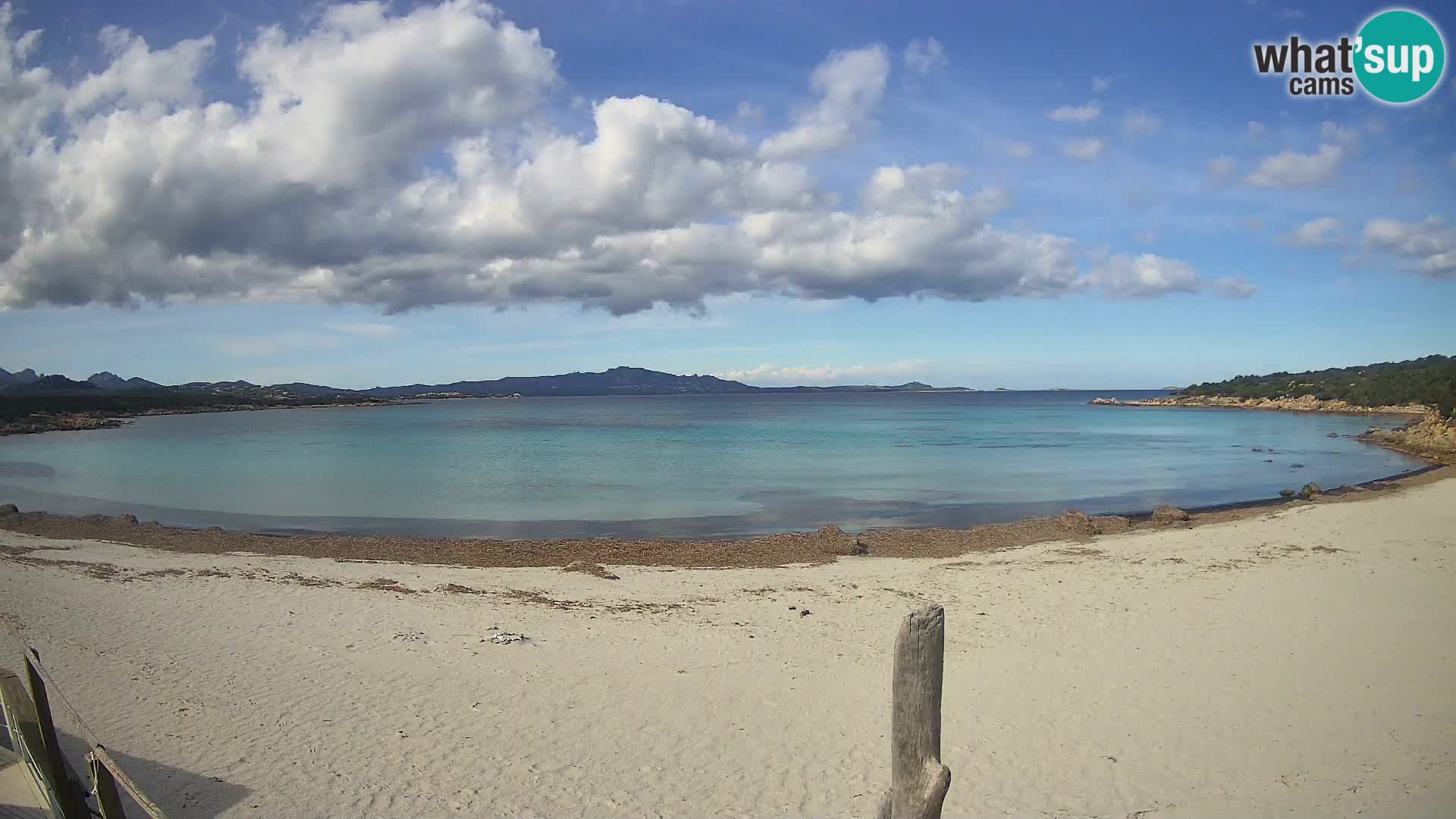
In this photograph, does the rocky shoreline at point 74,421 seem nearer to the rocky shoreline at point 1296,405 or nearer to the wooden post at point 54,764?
the wooden post at point 54,764

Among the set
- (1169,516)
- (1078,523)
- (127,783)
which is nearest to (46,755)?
(127,783)

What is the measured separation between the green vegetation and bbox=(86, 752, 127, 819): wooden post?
53987mm

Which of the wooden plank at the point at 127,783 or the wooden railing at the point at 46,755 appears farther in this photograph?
the wooden railing at the point at 46,755

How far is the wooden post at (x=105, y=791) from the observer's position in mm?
4281

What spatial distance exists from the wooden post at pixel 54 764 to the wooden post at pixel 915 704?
A: 15.0 ft

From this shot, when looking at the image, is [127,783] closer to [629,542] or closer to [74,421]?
[629,542]

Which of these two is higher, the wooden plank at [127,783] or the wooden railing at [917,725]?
the wooden railing at [917,725]

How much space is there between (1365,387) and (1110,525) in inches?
3022

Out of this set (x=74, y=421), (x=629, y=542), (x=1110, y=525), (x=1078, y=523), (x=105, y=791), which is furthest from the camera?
(x=74, y=421)

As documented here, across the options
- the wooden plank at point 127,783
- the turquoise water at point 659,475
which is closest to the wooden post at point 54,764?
the wooden plank at point 127,783

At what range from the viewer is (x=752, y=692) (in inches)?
317

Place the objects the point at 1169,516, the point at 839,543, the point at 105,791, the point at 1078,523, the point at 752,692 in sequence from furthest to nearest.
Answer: the point at 1169,516, the point at 1078,523, the point at 839,543, the point at 752,692, the point at 105,791

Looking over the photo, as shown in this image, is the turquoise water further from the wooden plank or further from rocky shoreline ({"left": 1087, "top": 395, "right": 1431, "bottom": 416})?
the wooden plank

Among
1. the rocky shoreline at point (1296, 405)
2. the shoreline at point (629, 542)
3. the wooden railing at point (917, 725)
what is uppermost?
the rocky shoreline at point (1296, 405)
